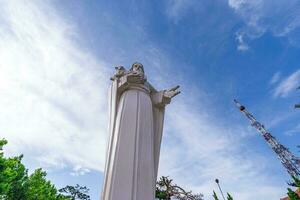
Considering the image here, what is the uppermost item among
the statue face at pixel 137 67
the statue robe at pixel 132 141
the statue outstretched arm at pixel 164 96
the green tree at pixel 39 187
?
the green tree at pixel 39 187

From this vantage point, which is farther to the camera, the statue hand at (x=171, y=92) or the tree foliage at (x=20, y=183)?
the tree foliage at (x=20, y=183)

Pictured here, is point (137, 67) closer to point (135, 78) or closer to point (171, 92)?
point (135, 78)

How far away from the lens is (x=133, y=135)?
4289 mm

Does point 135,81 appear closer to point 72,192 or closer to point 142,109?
point 142,109

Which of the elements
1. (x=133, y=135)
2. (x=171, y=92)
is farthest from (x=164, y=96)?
(x=133, y=135)

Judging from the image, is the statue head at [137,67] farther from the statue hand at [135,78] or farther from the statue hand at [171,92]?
the statue hand at [171,92]

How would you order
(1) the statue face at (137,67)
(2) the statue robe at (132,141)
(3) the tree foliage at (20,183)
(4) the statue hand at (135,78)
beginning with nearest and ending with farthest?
(2) the statue robe at (132,141)
(4) the statue hand at (135,78)
(1) the statue face at (137,67)
(3) the tree foliage at (20,183)

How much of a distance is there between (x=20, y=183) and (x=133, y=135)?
12.3 meters

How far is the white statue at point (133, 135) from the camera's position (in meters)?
3.71

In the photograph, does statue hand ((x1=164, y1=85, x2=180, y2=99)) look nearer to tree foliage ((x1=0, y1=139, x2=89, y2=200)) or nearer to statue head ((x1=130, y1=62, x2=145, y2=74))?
statue head ((x1=130, y1=62, x2=145, y2=74))

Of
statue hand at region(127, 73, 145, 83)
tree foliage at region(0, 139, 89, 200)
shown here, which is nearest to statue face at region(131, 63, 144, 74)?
statue hand at region(127, 73, 145, 83)

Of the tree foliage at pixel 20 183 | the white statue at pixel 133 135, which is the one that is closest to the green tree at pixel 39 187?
the tree foliage at pixel 20 183

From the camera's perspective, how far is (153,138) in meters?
4.77

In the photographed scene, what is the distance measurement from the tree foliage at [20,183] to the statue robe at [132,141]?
9588mm
